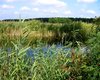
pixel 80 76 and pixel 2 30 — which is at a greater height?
pixel 2 30

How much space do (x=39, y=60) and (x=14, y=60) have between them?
530mm

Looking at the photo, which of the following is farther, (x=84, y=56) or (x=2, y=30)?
(x=2, y=30)

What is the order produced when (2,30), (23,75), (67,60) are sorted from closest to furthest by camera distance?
1. (23,75)
2. (67,60)
3. (2,30)

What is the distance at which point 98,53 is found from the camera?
22.4ft

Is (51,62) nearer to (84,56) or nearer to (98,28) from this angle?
(84,56)

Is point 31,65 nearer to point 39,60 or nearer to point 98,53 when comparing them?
point 39,60

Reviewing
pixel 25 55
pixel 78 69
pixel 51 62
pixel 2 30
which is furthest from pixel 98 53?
pixel 2 30

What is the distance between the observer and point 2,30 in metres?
7.93

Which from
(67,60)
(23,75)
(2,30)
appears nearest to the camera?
(23,75)

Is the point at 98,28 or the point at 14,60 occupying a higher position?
the point at 98,28

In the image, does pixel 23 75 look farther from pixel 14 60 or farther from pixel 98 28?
pixel 98 28

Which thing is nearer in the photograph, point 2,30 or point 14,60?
point 14,60

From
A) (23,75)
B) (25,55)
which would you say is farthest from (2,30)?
(23,75)

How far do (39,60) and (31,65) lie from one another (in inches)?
7.9
